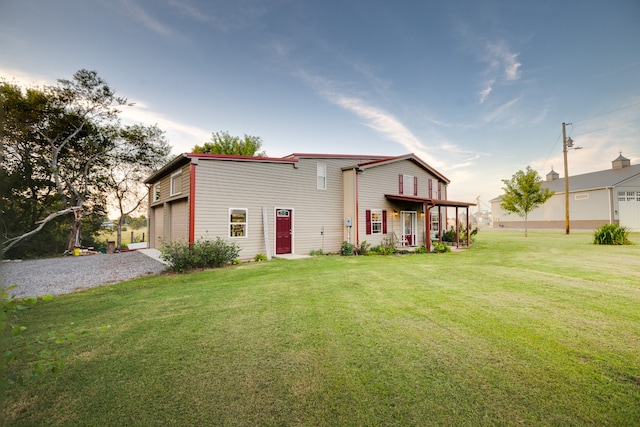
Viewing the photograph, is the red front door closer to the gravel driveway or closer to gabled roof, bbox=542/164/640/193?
the gravel driveway

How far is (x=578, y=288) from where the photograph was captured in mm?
6238

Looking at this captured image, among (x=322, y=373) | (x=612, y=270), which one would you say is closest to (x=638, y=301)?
(x=612, y=270)

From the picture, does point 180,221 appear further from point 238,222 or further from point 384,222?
point 384,222

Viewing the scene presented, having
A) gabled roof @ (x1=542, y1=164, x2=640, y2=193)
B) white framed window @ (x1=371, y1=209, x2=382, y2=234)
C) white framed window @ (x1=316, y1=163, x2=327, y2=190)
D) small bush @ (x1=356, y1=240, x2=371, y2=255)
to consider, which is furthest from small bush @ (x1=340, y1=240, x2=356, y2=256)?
gabled roof @ (x1=542, y1=164, x2=640, y2=193)

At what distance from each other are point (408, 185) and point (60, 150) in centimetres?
2215

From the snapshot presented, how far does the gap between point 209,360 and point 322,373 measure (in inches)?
54.4

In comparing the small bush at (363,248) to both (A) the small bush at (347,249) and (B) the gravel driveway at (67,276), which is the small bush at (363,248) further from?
(B) the gravel driveway at (67,276)

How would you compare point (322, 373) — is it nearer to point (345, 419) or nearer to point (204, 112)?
point (345, 419)

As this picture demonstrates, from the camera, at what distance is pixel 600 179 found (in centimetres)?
2983

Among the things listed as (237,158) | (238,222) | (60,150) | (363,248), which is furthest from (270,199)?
(60,150)

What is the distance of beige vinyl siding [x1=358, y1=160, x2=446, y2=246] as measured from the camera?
1495cm

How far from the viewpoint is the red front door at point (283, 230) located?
1290 centimetres

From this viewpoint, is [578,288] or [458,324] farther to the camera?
[578,288]

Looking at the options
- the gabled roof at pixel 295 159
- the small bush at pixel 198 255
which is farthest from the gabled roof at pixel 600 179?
the small bush at pixel 198 255
